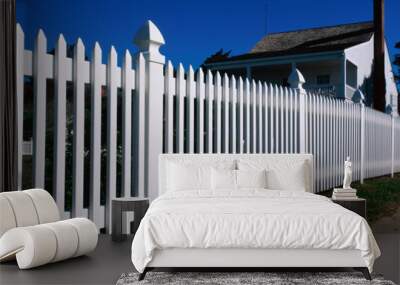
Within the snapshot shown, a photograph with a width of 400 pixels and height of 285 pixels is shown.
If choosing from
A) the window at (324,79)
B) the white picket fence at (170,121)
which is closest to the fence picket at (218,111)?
the white picket fence at (170,121)

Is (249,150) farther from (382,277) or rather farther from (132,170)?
(382,277)

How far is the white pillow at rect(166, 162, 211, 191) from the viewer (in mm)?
4594

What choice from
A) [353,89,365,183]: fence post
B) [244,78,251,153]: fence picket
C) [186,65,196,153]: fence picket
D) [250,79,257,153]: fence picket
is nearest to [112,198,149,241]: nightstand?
[186,65,196,153]: fence picket

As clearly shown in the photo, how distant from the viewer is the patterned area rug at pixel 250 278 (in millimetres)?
3156

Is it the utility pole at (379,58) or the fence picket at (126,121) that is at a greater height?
the utility pole at (379,58)

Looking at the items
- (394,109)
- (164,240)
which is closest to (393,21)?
(394,109)

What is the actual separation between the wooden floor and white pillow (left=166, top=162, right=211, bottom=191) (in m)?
0.67

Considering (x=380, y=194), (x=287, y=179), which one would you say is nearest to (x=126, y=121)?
(x=287, y=179)

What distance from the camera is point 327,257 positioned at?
3.24 m

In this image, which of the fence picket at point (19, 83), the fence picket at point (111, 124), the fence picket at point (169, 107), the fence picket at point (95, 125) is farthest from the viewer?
the fence picket at point (169, 107)

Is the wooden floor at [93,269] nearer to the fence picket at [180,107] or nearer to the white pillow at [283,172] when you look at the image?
the white pillow at [283,172]

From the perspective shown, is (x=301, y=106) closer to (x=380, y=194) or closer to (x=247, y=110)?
(x=247, y=110)

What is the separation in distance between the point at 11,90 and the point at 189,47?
334 cm

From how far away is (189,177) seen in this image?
182 inches
